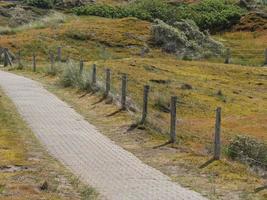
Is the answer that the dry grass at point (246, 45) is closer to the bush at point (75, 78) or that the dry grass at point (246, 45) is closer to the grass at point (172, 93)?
the grass at point (172, 93)

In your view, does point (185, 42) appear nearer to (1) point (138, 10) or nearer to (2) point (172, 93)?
(1) point (138, 10)

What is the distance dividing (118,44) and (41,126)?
108 ft

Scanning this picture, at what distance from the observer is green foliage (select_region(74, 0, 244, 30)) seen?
70.5m

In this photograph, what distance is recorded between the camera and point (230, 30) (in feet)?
226

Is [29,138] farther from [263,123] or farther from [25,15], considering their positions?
[25,15]

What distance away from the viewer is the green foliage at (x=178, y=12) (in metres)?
70.5

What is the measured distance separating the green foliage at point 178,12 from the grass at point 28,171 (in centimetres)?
4970

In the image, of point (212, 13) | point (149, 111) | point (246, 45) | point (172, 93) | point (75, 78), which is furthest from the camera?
point (212, 13)

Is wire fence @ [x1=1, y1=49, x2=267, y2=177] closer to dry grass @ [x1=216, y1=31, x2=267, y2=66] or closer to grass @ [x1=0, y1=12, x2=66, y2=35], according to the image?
dry grass @ [x1=216, y1=31, x2=267, y2=66]

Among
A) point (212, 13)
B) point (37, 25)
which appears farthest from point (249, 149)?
point (212, 13)

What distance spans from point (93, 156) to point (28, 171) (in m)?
2.40

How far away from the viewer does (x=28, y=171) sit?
570 inches

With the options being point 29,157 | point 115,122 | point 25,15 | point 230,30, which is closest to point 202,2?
point 230,30

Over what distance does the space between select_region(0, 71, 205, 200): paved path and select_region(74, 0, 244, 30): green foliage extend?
1745 inches
